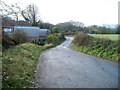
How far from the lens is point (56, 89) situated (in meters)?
6.75

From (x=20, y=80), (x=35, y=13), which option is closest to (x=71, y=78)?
(x=20, y=80)

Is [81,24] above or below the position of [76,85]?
above

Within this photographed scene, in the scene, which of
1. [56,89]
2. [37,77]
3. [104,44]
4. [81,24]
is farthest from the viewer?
[81,24]

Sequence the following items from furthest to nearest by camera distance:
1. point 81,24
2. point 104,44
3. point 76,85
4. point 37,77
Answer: point 81,24, point 104,44, point 37,77, point 76,85

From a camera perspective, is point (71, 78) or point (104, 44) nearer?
point (71, 78)

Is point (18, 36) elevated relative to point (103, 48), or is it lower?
elevated

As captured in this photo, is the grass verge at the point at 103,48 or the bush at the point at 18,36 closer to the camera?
the grass verge at the point at 103,48

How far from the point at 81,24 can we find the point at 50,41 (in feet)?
119

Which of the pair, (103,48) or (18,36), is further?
(18,36)

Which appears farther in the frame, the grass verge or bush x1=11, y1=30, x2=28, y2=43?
bush x1=11, y1=30, x2=28, y2=43

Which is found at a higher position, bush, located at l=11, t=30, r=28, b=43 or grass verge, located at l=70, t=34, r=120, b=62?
bush, located at l=11, t=30, r=28, b=43

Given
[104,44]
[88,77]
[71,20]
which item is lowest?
[88,77]

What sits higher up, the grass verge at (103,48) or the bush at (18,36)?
the bush at (18,36)

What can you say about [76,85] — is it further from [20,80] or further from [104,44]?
[104,44]
